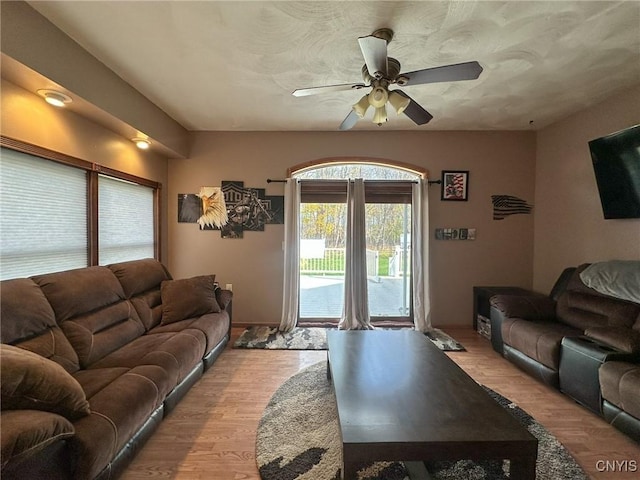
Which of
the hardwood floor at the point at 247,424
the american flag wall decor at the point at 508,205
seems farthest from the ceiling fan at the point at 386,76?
the american flag wall decor at the point at 508,205

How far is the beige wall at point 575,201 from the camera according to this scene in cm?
282

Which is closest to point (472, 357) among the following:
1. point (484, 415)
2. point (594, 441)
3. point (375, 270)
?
point (594, 441)

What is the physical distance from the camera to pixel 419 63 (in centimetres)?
236

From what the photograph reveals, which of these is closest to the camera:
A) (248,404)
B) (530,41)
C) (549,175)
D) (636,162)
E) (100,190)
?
(530,41)

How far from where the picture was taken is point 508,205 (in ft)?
13.1

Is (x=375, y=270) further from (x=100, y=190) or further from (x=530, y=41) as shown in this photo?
(x=100, y=190)

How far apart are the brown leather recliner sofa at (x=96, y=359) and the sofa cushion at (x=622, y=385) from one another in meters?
2.93

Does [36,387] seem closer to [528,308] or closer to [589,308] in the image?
[528,308]

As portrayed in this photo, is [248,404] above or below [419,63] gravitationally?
below

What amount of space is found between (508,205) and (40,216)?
517 cm

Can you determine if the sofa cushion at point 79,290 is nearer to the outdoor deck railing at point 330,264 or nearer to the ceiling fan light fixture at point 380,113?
the outdoor deck railing at point 330,264

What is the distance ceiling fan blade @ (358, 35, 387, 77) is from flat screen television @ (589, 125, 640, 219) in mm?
2430

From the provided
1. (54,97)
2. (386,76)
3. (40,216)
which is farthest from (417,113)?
(40,216)

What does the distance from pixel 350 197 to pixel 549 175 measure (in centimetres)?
262
